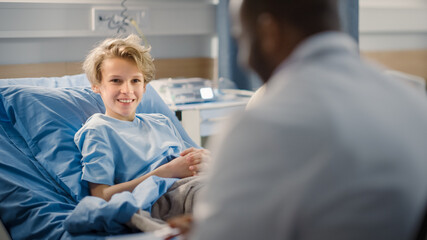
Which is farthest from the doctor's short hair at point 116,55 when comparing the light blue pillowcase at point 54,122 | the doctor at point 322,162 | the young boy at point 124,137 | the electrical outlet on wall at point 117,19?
the doctor at point 322,162

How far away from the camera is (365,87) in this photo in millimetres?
810

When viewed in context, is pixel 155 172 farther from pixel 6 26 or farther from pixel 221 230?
pixel 6 26

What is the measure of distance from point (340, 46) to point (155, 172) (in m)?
1.17

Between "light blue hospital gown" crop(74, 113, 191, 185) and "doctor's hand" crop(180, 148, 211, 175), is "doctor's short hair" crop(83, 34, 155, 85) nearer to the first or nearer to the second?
"light blue hospital gown" crop(74, 113, 191, 185)

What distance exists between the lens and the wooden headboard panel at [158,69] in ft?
9.52

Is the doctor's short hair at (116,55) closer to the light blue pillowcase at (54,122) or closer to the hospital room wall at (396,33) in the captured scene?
the light blue pillowcase at (54,122)

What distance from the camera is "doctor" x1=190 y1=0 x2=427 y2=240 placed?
2.45 feet

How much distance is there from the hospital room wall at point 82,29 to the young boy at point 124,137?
905 millimetres

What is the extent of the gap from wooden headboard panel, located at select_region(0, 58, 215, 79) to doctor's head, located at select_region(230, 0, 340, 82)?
2303 mm

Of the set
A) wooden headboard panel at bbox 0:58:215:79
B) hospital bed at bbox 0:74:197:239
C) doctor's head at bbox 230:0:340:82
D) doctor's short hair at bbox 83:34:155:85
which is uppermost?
doctor's head at bbox 230:0:340:82

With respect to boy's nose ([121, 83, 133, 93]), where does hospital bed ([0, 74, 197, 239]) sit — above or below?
below

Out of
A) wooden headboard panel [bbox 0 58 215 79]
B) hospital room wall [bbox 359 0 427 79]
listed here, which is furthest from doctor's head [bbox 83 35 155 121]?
hospital room wall [bbox 359 0 427 79]

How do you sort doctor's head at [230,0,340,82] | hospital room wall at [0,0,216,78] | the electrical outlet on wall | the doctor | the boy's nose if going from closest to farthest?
the doctor < doctor's head at [230,0,340,82] < the boy's nose < hospital room wall at [0,0,216,78] < the electrical outlet on wall

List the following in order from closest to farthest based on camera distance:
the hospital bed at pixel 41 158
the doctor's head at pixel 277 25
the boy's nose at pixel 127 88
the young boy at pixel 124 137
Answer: the doctor's head at pixel 277 25 < the hospital bed at pixel 41 158 < the young boy at pixel 124 137 < the boy's nose at pixel 127 88
